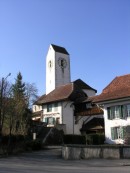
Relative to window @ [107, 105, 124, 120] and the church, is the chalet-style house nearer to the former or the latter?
window @ [107, 105, 124, 120]

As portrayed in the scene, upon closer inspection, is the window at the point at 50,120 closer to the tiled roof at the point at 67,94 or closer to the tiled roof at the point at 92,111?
the tiled roof at the point at 67,94

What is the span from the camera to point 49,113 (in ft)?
198

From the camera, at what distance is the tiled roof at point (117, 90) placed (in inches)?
1686

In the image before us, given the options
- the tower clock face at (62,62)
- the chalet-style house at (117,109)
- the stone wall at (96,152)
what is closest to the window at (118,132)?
the chalet-style house at (117,109)

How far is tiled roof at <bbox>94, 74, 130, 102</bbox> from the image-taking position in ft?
140

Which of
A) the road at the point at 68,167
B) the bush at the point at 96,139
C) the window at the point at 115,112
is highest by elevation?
the window at the point at 115,112

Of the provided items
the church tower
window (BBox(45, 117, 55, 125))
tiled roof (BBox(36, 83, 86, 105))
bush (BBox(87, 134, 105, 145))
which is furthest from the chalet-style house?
the church tower

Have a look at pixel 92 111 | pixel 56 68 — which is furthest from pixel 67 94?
pixel 56 68

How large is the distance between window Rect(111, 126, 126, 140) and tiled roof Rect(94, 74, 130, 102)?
12.5 ft

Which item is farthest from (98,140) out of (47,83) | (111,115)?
(47,83)

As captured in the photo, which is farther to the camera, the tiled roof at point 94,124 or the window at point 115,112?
the tiled roof at point 94,124

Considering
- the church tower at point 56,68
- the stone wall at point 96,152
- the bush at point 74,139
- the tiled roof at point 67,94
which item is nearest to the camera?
the stone wall at point 96,152

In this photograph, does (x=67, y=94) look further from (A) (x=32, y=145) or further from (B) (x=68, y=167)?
(B) (x=68, y=167)

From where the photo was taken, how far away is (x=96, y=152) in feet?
97.1
